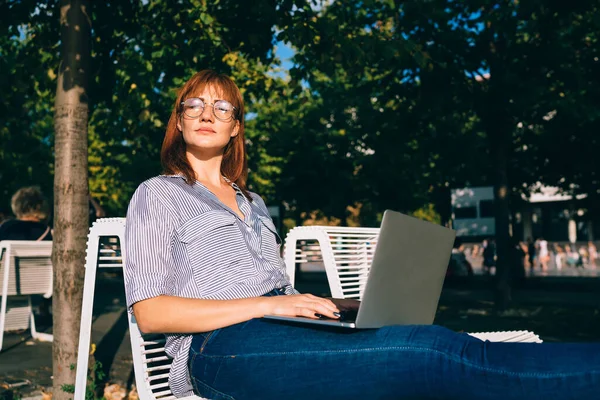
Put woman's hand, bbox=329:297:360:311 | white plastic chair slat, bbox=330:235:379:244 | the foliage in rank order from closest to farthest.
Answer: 1. woman's hand, bbox=329:297:360:311
2. white plastic chair slat, bbox=330:235:379:244
3. the foliage

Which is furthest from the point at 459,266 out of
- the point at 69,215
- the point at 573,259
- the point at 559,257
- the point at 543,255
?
the point at 69,215

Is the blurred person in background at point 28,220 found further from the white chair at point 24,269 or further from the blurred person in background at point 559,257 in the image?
A: the blurred person in background at point 559,257

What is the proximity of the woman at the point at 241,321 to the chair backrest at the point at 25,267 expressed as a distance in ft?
16.3

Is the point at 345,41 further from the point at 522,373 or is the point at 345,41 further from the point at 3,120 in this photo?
the point at 522,373

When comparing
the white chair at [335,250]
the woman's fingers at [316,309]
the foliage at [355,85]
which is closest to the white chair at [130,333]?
the woman's fingers at [316,309]

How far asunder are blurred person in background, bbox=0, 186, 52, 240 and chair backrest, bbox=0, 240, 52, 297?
3.23 ft

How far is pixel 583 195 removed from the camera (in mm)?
17703

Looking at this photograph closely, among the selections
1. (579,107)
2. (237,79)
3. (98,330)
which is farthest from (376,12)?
(98,330)

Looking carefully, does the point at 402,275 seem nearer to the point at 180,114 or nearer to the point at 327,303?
the point at 327,303

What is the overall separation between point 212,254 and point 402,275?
2.43 feet

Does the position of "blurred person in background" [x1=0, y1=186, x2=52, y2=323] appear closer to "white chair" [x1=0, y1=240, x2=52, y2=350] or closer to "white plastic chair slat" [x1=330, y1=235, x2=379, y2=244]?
"white chair" [x1=0, y1=240, x2=52, y2=350]

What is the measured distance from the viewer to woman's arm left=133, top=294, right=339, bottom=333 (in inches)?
93.2

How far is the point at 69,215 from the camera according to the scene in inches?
172

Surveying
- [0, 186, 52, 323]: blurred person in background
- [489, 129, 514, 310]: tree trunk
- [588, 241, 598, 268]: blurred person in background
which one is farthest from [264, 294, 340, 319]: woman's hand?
[588, 241, 598, 268]: blurred person in background
